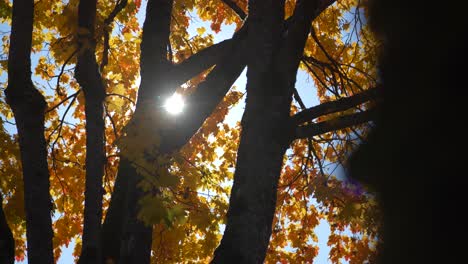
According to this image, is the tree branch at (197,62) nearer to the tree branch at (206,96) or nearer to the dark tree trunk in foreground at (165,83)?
the dark tree trunk in foreground at (165,83)

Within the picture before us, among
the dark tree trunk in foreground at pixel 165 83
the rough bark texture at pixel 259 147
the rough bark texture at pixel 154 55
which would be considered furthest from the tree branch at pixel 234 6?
the rough bark texture at pixel 259 147

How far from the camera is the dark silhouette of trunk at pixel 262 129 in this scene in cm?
356

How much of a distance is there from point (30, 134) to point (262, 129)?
1.93m

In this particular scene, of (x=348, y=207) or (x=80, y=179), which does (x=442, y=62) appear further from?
(x=80, y=179)

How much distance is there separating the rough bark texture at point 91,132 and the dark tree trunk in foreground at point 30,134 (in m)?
0.30

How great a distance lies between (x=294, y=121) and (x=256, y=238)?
3.32 feet

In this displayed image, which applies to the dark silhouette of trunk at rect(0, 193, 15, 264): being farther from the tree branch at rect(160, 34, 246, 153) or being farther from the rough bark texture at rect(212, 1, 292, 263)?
the tree branch at rect(160, 34, 246, 153)

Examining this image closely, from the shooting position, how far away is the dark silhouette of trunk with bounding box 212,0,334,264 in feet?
11.7

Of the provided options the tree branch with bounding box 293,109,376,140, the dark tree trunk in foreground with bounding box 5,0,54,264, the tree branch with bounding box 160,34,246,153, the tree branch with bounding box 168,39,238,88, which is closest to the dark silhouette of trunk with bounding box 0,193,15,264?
the dark tree trunk in foreground with bounding box 5,0,54,264

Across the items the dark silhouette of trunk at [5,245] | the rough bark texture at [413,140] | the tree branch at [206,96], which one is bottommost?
the rough bark texture at [413,140]

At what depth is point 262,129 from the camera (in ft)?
12.9

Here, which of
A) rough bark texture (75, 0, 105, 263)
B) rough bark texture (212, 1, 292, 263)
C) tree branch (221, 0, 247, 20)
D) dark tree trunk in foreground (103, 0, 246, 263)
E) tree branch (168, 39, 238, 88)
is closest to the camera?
rough bark texture (212, 1, 292, 263)

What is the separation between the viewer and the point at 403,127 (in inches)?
42.6

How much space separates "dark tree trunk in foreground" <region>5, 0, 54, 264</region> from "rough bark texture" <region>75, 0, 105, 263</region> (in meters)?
0.30
